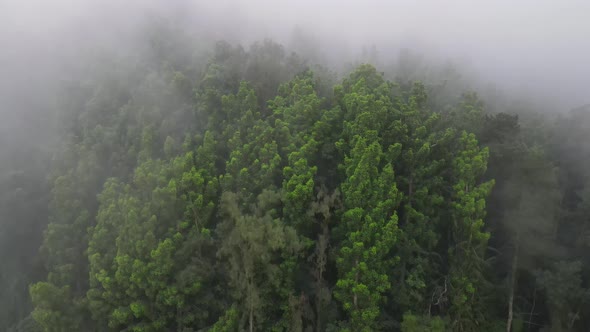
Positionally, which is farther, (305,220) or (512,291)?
(512,291)

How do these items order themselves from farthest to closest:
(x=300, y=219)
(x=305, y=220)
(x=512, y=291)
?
(x=512, y=291) < (x=305, y=220) < (x=300, y=219)

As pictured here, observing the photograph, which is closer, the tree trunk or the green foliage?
the green foliage

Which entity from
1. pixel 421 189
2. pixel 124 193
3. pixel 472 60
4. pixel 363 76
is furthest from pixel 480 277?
pixel 472 60

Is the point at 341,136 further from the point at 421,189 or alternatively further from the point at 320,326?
the point at 320,326

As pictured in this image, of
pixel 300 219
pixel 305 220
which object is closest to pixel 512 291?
pixel 305 220

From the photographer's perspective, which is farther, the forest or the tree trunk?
the tree trunk

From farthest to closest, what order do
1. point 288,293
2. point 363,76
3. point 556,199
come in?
point 363,76 → point 556,199 → point 288,293

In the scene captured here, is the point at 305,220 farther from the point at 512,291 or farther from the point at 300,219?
the point at 512,291

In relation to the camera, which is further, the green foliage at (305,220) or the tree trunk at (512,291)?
the tree trunk at (512,291)
